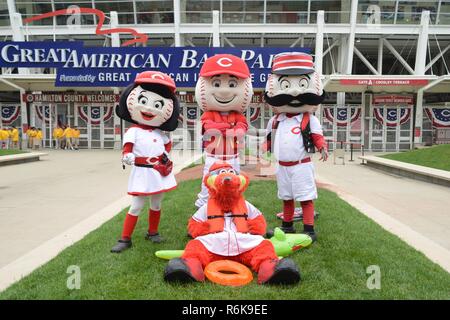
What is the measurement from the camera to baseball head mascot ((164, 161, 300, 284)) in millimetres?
3395

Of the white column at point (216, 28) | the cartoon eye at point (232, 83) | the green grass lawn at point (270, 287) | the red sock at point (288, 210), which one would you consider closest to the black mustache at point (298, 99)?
the cartoon eye at point (232, 83)

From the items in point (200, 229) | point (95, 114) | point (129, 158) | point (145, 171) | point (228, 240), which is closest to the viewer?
point (228, 240)

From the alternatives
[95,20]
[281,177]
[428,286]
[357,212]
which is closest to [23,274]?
[281,177]

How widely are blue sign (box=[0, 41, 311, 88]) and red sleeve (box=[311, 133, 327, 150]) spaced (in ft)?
47.8

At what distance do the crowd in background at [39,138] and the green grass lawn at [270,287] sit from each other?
62.9ft

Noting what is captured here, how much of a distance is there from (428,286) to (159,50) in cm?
1754

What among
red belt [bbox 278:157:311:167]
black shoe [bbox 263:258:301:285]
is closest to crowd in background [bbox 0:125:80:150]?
red belt [bbox 278:157:311:167]

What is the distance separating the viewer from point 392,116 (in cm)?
2317

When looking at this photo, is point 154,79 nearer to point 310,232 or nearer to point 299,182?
point 299,182

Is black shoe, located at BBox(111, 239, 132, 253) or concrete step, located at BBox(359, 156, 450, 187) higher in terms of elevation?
black shoe, located at BBox(111, 239, 132, 253)

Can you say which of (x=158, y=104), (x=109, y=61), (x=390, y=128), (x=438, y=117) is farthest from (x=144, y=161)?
(x=438, y=117)

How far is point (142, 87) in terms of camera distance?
4.55 meters

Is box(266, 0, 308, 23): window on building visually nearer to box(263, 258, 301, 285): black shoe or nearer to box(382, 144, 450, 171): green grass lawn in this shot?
box(382, 144, 450, 171): green grass lawn

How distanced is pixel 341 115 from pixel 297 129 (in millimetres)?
19646
